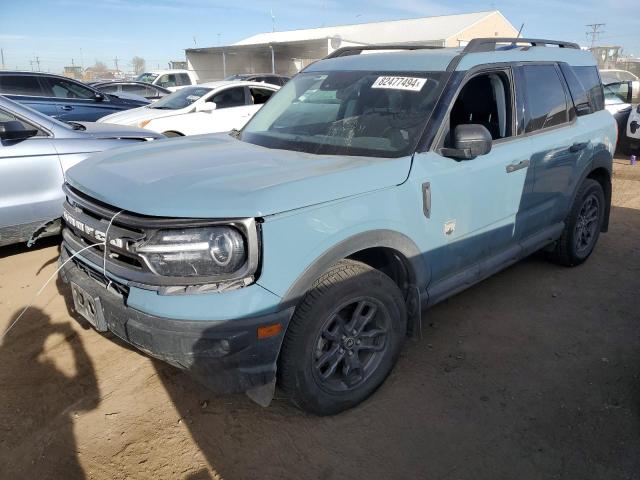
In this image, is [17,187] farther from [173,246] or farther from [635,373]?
[635,373]

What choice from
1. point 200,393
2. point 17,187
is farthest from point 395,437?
point 17,187

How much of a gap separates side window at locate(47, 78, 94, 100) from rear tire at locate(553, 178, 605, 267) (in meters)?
9.47

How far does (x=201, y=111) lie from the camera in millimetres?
9062

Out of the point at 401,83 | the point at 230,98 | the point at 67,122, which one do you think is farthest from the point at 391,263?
the point at 230,98

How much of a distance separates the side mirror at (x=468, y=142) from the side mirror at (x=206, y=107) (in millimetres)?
6636

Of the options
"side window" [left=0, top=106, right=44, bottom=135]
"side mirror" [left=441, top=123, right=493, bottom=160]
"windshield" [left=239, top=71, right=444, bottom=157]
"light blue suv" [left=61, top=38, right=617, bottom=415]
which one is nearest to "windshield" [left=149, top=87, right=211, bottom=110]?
"side window" [left=0, top=106, right=44, bottom=135]

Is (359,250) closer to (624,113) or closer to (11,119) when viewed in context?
(11,119)

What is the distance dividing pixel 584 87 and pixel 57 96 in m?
9.48

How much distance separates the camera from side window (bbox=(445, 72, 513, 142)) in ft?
12.2

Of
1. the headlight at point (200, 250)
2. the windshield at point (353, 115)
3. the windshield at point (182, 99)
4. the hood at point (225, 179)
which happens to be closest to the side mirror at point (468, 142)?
the windshield at point (353, 115)

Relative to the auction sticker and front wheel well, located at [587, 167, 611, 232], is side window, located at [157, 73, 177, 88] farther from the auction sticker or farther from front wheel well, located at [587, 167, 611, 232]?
the auction sticker

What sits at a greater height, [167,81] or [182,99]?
[182,99]

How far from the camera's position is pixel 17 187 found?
15.0 ft

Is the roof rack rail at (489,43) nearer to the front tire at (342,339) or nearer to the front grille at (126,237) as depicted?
the front tire at (342,339)
